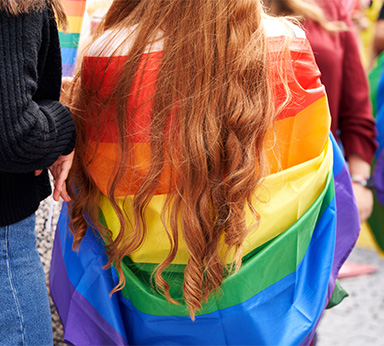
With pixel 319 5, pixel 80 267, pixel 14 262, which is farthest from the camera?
pixel 319 5

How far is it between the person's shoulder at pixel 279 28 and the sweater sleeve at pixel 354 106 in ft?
2.97

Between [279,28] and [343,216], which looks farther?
[343,216]

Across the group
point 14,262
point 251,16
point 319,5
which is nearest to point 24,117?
point 14,262

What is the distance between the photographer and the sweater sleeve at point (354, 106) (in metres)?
2.16

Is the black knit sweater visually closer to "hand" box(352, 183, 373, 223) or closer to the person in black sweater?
the person in black sweater

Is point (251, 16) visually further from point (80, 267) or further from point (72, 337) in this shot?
point (72, 337)

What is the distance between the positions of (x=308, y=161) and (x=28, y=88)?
2.24 ft

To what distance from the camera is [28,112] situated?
106 cm

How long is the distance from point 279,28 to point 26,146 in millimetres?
658

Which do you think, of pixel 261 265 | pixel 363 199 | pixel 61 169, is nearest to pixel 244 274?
pixel 261 265

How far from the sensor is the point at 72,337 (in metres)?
1.42

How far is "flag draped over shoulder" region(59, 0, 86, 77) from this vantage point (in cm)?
155

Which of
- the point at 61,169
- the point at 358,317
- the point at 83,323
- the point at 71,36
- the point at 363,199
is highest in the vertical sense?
the point at 71,36

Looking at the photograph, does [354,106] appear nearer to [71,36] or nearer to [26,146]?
[71,36]
